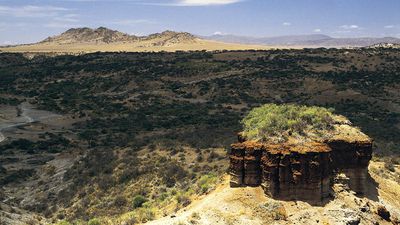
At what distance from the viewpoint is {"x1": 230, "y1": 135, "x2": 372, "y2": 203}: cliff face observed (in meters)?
17.4

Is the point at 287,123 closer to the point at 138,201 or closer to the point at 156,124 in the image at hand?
the point at 138,201

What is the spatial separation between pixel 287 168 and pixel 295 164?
1.05ft

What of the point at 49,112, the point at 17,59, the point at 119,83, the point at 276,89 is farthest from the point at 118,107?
the point at 17,59

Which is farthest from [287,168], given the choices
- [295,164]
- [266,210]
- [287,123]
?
[287,123]

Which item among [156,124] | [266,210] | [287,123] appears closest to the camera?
[266,210]

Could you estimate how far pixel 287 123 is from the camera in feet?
62.6

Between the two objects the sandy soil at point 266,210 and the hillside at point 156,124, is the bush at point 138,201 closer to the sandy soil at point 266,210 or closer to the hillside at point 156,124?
the hillside at point 156,124

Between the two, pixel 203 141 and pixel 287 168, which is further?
pixel 203 141

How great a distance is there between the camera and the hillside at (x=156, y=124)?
2559cm

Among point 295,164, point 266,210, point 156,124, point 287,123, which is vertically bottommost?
point 156,124

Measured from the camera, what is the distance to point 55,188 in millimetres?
35250

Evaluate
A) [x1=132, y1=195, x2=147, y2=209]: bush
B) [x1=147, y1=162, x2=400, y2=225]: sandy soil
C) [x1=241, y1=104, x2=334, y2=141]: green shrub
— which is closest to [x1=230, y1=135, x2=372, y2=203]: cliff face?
[x1=147, y1=162, x2=400, y2=225]: sandy soil

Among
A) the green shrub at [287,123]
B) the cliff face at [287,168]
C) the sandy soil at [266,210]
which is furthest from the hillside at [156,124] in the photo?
the green shrub at [287,123]

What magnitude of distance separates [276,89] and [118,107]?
27807mm
